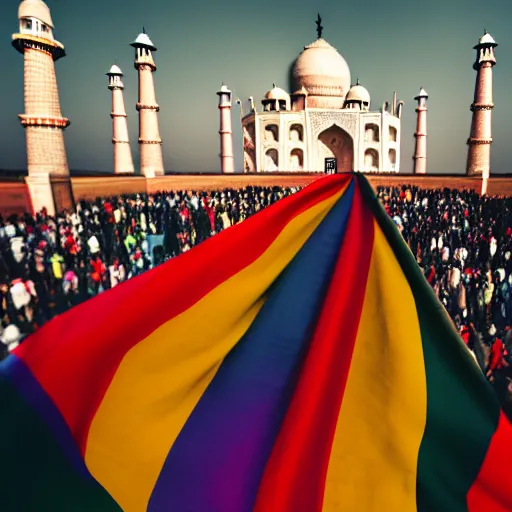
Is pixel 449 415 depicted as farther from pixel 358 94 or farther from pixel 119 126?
pixel 358 94

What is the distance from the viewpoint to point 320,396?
52.4 inches

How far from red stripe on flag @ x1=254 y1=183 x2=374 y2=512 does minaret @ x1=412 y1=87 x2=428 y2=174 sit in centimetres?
2583

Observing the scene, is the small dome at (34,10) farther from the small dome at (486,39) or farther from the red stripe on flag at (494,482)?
the small dome at (486,39)

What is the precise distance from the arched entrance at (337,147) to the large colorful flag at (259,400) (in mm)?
24109

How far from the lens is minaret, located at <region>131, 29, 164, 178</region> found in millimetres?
16219

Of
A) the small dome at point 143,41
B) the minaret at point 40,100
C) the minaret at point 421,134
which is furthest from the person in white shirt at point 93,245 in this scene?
the minaret at point 421,134

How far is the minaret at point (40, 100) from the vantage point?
910 cm

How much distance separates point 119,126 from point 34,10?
36.2 feet

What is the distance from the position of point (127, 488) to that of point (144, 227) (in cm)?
873

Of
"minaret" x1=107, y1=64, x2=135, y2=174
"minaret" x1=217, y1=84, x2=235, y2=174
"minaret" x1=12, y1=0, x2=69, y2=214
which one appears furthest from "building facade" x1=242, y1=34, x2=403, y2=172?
"minaret" x1=12, y1=0, x2=69, y2=214

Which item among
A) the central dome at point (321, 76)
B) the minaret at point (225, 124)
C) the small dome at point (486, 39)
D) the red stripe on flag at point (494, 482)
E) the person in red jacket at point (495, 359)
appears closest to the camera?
the red stripe on flag at point (494, 482)

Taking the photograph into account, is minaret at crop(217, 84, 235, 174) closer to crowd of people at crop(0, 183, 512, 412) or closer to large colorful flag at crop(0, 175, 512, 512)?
crowd of people at crop(0, 183, 512, 412)

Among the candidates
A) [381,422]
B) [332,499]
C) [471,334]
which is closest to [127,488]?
[332,499]

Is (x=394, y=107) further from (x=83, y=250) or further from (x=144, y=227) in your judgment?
(x=83, y=250)
